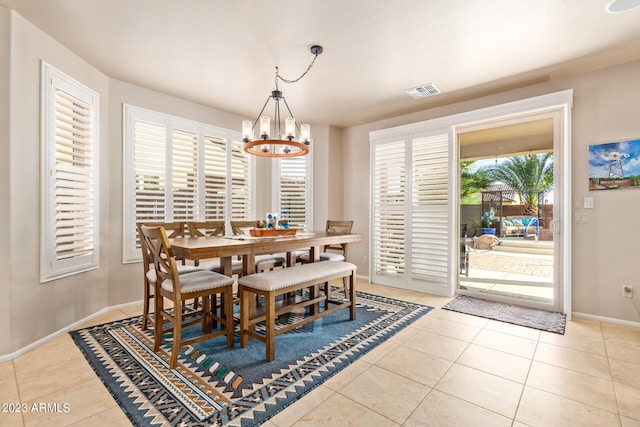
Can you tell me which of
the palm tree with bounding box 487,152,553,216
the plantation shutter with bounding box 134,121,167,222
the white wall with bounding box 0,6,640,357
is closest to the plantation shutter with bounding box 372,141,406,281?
the white wall with bounding box 0,6,640,357

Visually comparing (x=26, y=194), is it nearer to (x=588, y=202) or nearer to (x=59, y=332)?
(x=59, y=332)

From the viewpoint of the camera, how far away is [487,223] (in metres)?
4.03

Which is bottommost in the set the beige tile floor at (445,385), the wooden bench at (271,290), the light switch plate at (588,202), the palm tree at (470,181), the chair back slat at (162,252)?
the beige tile floor at (445,385)

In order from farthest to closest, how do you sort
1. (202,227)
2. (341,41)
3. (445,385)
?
(202,227) → (341,41) → (445,385)

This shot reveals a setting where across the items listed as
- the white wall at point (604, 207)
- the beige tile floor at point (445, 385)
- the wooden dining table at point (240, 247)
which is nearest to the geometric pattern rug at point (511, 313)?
the beige tile floor at point (445, 385)

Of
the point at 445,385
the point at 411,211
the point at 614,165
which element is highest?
the point at 614,165

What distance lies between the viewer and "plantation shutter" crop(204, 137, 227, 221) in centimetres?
425

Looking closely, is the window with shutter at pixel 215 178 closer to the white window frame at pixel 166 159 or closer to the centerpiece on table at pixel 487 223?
the white window frame at pixel 166 159

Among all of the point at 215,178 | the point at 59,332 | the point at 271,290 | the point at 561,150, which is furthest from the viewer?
the point at 215,178

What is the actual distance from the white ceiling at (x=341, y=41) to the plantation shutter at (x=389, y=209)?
1068 mm

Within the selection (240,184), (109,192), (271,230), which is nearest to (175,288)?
(271,230)

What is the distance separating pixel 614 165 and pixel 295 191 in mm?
3986

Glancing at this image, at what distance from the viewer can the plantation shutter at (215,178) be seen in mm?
4254

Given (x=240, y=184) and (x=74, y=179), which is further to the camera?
(x=240, y=184)
